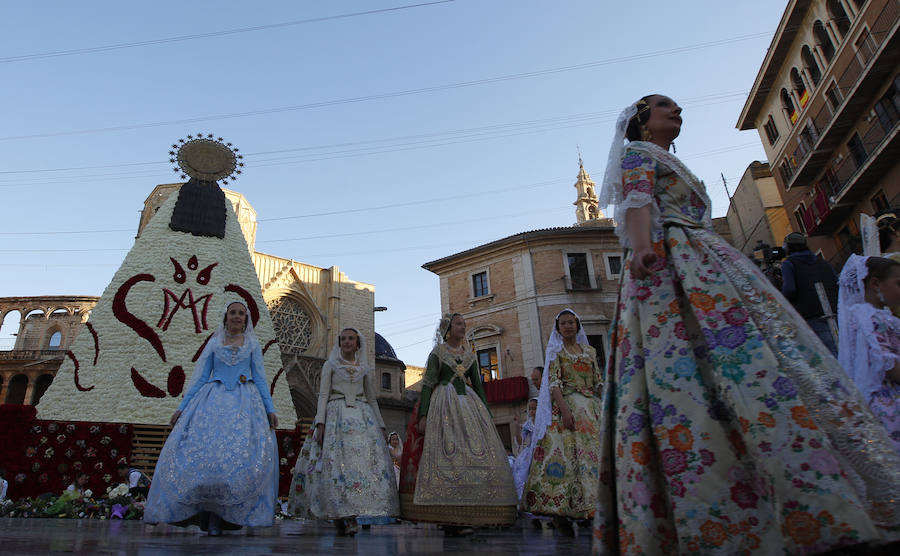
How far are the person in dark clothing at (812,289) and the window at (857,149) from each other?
13485 millimetres

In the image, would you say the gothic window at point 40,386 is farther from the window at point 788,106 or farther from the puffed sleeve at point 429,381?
the window at point 788,106

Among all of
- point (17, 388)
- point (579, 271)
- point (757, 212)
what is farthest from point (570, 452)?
point (17, 388)

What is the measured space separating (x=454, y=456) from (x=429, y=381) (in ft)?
2.39

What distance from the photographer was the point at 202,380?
4.36 meters

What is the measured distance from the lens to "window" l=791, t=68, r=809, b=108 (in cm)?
1849

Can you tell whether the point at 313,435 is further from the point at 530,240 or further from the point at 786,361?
the point at 530,240

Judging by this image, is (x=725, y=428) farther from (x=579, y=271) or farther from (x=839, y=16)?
(x=579, y=271)

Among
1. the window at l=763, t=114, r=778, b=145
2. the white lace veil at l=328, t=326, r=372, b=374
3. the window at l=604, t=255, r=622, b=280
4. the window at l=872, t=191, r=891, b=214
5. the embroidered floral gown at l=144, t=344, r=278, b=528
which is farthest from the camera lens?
the window at l=604, t=255, r=622, b=280

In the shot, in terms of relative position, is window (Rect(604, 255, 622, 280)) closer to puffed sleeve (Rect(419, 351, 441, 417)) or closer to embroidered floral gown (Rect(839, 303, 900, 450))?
puffed sleeve (Rect(419, 351, 441, 417))

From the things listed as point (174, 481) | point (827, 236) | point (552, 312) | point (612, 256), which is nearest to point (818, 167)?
point (827, 236)

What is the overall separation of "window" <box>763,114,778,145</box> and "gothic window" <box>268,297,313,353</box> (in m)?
20.5

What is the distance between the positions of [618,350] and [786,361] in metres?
0.55

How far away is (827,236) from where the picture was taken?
714 inches

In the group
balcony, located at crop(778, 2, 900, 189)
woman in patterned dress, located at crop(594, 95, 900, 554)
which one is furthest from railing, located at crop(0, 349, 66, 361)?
balcony, located at crop(778, 2, 900, 189)
